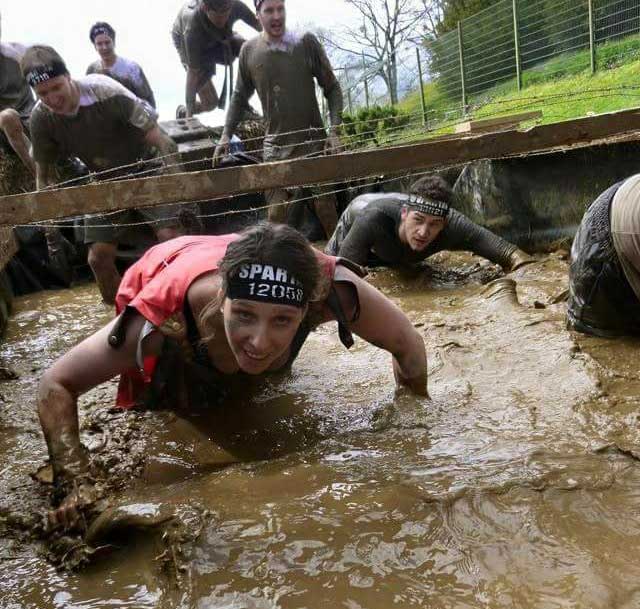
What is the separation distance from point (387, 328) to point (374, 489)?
2.48ft

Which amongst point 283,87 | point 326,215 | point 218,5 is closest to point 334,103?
point 283,87

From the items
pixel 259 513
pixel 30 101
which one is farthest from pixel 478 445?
pixel 30 101

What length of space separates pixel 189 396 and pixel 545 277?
2.72 metres

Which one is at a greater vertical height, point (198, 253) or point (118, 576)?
point (198, 253)

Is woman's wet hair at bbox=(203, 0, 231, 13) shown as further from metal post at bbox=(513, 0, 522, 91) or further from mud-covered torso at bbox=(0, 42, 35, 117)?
metal post at bbox=(513, 0, 522, 91)

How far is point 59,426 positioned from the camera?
2.27m

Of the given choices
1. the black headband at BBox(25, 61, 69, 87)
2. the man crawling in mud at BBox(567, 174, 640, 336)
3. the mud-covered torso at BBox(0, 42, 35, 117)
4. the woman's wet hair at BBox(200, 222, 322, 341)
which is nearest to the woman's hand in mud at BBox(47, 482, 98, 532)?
the woman's wet hair at BBox(200, 222, 322, 341)

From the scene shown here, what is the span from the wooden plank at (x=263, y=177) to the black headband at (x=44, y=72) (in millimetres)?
1815

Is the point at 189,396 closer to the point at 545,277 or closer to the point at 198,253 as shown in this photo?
the point at 198,253

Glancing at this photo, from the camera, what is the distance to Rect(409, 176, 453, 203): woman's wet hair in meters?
4.57

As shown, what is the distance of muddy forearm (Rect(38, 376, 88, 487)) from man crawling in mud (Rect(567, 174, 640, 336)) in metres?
2.34

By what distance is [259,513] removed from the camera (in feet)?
6.28

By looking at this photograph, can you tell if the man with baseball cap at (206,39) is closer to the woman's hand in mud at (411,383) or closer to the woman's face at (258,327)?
the woman's hand in mud at (411,383)

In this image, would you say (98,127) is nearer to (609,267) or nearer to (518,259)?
(518,259)
